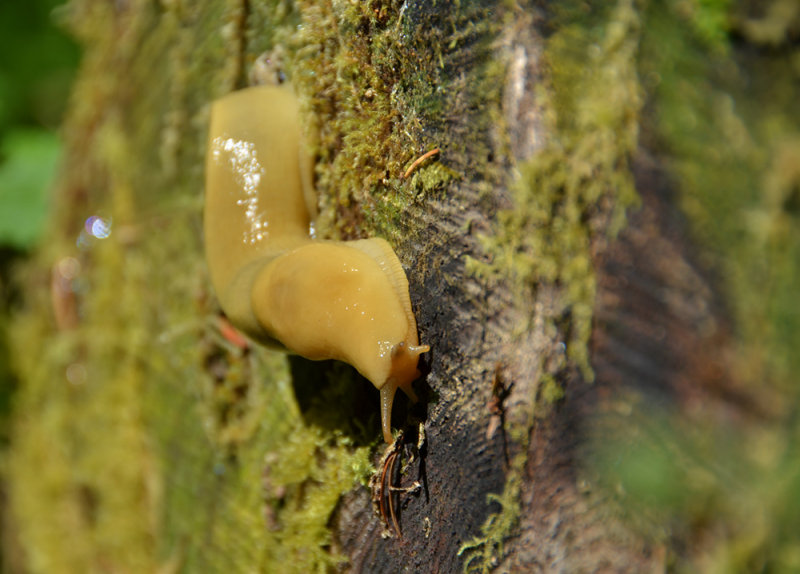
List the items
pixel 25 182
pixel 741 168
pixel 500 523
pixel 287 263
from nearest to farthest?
pixel 500 523
pixel 287 263
pixel 741 168
pixel 25 182

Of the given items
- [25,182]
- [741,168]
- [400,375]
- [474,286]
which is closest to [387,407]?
[400,375]

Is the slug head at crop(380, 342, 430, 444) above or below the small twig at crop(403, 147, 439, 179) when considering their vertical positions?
below

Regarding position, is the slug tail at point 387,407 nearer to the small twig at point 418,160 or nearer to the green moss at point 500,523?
the green moss at point 500,523

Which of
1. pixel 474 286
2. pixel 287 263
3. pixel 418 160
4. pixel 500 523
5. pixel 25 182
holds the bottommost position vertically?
pixel 25 182

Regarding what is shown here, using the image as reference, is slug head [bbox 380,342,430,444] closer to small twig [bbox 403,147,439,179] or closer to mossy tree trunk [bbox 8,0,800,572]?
mossy tree trunk [bbox 8,0,800,572]

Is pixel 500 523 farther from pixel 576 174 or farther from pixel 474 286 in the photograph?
pixel 576 174

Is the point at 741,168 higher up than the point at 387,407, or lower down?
higher up

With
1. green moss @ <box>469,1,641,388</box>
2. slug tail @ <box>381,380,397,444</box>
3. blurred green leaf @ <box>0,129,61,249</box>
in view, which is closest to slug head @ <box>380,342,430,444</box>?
slug tail @ <box>381,380,397,444</box>
